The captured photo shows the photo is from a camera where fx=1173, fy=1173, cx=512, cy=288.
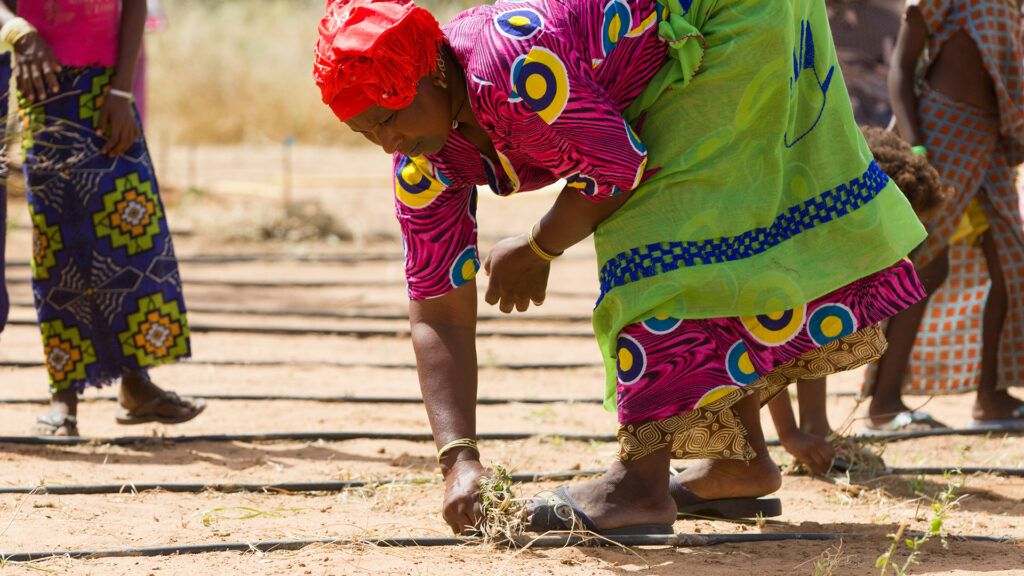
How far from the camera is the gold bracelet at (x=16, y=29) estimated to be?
3.64m

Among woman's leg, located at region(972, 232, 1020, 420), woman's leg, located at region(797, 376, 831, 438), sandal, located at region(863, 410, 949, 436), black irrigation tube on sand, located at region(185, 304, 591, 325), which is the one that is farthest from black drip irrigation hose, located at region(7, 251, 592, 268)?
woman's leg, located at region(797, 376, 831, 438)

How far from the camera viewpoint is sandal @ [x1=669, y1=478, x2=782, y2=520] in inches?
118

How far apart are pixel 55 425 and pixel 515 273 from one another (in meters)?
1.99

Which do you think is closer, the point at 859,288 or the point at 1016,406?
the point at 859,288

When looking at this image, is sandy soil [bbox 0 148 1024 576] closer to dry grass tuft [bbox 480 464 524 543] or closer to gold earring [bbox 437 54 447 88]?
dry grass tuft [bbox 480 464 524 543]

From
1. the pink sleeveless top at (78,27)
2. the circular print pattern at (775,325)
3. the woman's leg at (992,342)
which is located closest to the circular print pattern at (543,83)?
the circular print pattern at (775,325)

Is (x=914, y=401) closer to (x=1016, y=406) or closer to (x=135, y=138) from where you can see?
(x=1016, y=406)

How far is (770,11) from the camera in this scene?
8.02ft

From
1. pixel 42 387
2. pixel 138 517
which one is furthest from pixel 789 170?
pixel 42 387

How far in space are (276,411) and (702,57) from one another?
8.05 feet

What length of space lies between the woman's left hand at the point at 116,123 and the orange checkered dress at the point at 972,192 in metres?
2.66

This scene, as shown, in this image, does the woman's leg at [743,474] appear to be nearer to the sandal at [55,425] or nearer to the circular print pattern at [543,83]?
the circular print pattern at [543,83]

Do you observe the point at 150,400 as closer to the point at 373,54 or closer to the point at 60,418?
the point at 60,418

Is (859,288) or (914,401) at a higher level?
(859,288)
